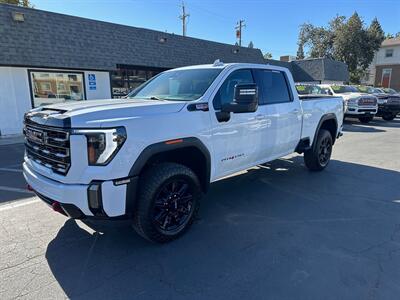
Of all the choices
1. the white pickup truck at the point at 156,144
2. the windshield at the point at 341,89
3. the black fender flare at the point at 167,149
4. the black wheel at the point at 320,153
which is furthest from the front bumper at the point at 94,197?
the windshield at the point at 341,89

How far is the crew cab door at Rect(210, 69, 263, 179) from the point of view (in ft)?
12.2

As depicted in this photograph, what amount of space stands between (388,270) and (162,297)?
86.3 inches

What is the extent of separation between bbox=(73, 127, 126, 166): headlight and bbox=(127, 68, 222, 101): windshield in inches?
48.0

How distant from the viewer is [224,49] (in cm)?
1938

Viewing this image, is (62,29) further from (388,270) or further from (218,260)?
(388,270)

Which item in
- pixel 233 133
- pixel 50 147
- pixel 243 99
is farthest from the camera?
pixel 233 133

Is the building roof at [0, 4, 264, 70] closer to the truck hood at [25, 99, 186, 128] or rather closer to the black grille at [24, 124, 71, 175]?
the black grille at [24, 124, 71, 175]

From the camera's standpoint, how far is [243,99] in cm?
348

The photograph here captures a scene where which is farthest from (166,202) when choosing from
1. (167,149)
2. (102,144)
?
(102,144)

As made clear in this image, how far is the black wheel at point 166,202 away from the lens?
309cm

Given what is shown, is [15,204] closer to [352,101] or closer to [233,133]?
[233,133]

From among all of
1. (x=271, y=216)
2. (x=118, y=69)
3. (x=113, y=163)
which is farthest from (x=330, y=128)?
(x=118, y=69)

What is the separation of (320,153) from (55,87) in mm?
11089

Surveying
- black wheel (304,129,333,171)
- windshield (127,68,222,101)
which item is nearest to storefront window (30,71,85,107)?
windshield (127,68,222,101)
